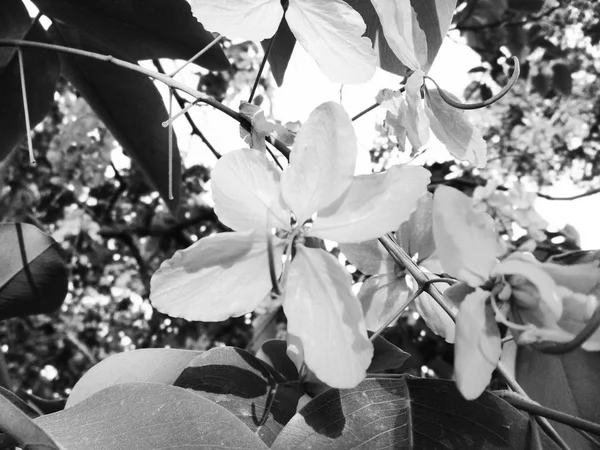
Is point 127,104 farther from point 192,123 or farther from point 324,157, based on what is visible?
point 324,157

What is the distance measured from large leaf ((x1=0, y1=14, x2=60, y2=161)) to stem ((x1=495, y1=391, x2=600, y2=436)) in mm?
498

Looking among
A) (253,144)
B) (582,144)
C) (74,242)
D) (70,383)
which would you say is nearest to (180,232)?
(74,242)

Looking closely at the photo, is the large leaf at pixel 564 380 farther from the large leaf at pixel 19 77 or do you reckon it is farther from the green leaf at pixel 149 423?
the large leaf at pixel 19 77

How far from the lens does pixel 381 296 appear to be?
12.6 inches

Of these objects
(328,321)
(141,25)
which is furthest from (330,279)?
(141,25)

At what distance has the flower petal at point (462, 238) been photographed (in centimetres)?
23

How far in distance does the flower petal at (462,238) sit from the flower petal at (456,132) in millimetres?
100

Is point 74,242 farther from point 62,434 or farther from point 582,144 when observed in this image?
point 582,144

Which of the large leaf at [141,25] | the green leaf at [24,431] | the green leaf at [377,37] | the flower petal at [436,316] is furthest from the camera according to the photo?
the large leaf at [141,25]

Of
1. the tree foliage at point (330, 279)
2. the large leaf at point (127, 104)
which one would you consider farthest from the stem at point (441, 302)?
the large leaf at point (127, 104)

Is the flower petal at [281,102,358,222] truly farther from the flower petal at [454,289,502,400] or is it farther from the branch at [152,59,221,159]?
the branch at [152,59,221,159]

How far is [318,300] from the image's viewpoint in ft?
0.82

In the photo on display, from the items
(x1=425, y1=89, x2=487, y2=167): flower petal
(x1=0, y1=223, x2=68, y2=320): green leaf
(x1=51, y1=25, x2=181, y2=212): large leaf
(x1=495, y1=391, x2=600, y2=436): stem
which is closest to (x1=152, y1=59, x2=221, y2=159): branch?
(x1=51, y1=25, x2=181, y2=212): large leaf

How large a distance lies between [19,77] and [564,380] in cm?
51
